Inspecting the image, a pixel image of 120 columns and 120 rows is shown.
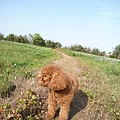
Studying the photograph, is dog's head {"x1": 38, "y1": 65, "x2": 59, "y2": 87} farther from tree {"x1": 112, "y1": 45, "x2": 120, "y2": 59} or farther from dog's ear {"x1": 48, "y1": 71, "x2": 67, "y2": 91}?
tree {"x1": 112, "y1": 45, "x2": 120, "y2": 59}

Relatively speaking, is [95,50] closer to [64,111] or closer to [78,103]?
[78,103]

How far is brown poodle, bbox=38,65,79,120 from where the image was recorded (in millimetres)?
3447

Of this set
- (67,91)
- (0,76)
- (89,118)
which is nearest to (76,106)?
(89,118)

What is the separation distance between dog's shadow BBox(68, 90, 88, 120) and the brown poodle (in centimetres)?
55

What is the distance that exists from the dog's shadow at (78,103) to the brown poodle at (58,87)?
0.55m

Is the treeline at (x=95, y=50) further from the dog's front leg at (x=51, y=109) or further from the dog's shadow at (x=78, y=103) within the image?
the dog's front leg at (x=51, y=109)

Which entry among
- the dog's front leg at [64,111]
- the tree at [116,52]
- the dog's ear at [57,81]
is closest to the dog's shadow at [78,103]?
the dog's front leg at [64,111]

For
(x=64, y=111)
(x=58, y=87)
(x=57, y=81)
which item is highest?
(x=57, y=81)

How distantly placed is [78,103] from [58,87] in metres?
1.99

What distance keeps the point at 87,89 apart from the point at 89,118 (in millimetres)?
1418

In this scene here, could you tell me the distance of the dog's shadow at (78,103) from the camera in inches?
189

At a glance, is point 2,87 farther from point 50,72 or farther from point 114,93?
point 114,93

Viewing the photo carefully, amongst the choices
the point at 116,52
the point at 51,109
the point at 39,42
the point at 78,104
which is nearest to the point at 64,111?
the point at 51,109

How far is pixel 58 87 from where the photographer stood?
11.3 ft
